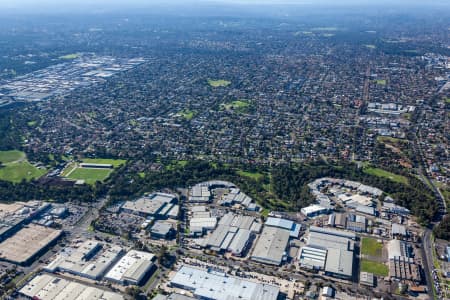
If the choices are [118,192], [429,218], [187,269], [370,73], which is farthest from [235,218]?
[370,73]

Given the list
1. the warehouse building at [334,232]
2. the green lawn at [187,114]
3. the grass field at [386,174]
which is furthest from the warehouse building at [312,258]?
the green lawn at [187,114]

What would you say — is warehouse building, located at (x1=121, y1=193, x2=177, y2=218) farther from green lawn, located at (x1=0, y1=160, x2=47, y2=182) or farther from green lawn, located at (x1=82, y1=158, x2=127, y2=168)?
green lawn, located at (x1=0, y1=160, x2=47, y2=182)

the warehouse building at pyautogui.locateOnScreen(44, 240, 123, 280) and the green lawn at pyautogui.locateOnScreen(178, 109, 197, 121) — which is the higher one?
the green lawn at pyautogui.locateOnScreen(178, 109, 197, 121)

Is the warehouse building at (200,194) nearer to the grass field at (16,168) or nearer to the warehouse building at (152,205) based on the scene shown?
the warehouse building at (152,205)

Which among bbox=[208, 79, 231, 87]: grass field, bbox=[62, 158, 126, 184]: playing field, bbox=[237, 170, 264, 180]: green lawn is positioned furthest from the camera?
bbox=[208, 79, 231, 87]: grass field

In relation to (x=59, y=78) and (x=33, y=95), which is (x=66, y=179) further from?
(x=59, y=78)

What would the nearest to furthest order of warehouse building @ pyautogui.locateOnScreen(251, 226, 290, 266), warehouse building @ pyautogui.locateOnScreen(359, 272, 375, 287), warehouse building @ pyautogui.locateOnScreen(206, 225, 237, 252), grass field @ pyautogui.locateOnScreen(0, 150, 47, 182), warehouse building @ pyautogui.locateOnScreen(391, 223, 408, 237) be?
warehouse building @ pyautogui.locateOnScreen(359, 272, 375, 287), warehouse building @ pyautogui.locateOnScreen(251, 226, 290, 266), warehouse building @ pyautogui.locateOnScreen(206, 225, 237, 252), warehouse building @ pyautogui.locateOnScreen(391, 223, 408, 237), grass field @ pyautogui.locateOnScreen(0, 150, 47, 182)

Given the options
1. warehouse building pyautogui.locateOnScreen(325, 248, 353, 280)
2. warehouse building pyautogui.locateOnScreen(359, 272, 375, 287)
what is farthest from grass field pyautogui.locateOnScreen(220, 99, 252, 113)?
warehouse building pyautogui.locateOnScreen(359, 272, 375, 287)
